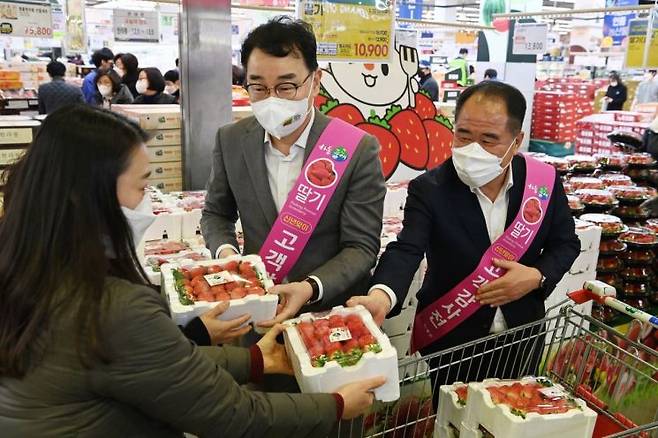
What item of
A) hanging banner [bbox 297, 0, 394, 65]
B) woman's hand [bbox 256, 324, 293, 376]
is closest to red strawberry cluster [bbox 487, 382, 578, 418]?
woman's hand [bbox 256, 324, 293, 376]

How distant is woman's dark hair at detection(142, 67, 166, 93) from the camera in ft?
23.5

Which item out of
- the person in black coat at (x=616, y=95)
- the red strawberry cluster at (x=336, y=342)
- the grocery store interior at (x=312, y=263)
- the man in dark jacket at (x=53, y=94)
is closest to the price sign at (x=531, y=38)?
the grocery store interior at (x=312, y=263)

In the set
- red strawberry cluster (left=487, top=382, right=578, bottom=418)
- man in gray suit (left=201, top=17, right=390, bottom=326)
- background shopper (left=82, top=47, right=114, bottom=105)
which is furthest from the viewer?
background shopper (left=82, top=47, right=114, bottom=105)

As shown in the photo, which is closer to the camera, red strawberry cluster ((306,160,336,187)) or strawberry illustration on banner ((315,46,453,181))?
red strawberry cluster ((306,160,336,187))

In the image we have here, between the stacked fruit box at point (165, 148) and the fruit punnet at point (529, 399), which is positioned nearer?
the fruit punnet at point (529, 399)

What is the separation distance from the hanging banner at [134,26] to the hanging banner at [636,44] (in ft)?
21.8

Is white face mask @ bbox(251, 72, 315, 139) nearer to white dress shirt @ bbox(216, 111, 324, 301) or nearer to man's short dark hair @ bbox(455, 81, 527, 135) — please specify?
white dress shirt @ bbox(216, 111, 324, 301)

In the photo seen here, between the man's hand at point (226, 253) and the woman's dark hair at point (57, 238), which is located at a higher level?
the woman's dark hair at point (57, 238)

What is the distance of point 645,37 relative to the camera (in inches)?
239

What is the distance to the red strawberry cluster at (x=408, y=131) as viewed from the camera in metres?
4.53

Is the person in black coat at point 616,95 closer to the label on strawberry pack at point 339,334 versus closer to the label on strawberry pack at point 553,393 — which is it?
the label on strawberry pack at point 553,393

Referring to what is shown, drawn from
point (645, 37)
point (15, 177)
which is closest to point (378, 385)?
point (15, 177)

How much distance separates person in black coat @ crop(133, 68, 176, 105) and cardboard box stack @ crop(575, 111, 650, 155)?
5810mm

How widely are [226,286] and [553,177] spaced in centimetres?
130
